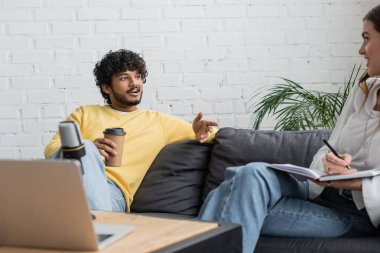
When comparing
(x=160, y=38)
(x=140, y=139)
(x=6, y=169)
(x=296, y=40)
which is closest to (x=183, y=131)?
(x=140, y=139)

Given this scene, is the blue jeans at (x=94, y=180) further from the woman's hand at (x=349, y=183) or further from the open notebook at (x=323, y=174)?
the woman's hand at (x=349, y=183)

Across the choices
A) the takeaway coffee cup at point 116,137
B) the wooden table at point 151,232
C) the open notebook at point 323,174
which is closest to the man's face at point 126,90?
the takeaway coffee cup at point 116,137

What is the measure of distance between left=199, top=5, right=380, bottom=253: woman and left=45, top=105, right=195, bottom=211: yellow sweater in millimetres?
708

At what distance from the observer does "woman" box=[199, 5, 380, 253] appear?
2.03 meters

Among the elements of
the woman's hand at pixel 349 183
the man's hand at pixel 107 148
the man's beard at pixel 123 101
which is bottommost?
the woman's hand at pixel 349 183

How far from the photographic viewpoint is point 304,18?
3508 mm

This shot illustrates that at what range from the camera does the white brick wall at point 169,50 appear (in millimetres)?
3449

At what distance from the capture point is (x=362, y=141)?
2.21 metres

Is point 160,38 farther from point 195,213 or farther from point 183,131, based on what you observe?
point 195,213

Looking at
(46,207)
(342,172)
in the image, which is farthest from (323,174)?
(46,207)

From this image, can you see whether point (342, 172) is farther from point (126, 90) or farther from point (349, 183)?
point (126, 90)

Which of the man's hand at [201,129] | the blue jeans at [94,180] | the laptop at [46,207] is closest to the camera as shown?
the laptop at [46,207]

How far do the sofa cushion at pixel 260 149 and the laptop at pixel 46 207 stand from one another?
132cm

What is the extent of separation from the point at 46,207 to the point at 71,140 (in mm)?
190
